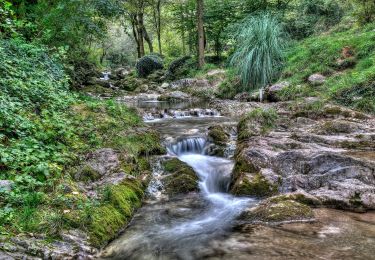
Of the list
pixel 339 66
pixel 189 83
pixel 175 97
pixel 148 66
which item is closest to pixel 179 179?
pixel 339 66

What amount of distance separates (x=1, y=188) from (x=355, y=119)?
7.55m

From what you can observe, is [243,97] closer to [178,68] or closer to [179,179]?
[179,179]

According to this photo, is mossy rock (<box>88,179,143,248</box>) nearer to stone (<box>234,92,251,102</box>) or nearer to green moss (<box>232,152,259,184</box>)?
green moss (<box>232,152,259,184</box>)

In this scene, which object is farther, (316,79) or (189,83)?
(189,83)

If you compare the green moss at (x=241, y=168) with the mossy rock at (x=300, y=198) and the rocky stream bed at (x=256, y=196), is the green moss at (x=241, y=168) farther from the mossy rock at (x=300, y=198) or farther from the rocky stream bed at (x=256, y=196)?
the mossy rock at (x=300, y=198)

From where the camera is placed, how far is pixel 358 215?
479 cm

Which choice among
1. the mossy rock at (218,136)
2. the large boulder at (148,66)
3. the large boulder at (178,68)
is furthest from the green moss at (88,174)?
the large boulder at (148,66)

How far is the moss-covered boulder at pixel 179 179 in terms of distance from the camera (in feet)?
21.0

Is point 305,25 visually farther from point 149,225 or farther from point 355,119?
point 149,225

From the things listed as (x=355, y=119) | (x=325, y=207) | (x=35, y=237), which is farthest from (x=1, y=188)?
(x=355, y=119)

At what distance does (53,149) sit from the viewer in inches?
211

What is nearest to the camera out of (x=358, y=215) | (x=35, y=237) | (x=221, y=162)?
(x=35, y=237)

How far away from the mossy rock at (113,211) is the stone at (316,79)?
8.14 m

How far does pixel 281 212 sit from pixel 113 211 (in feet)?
7.52
